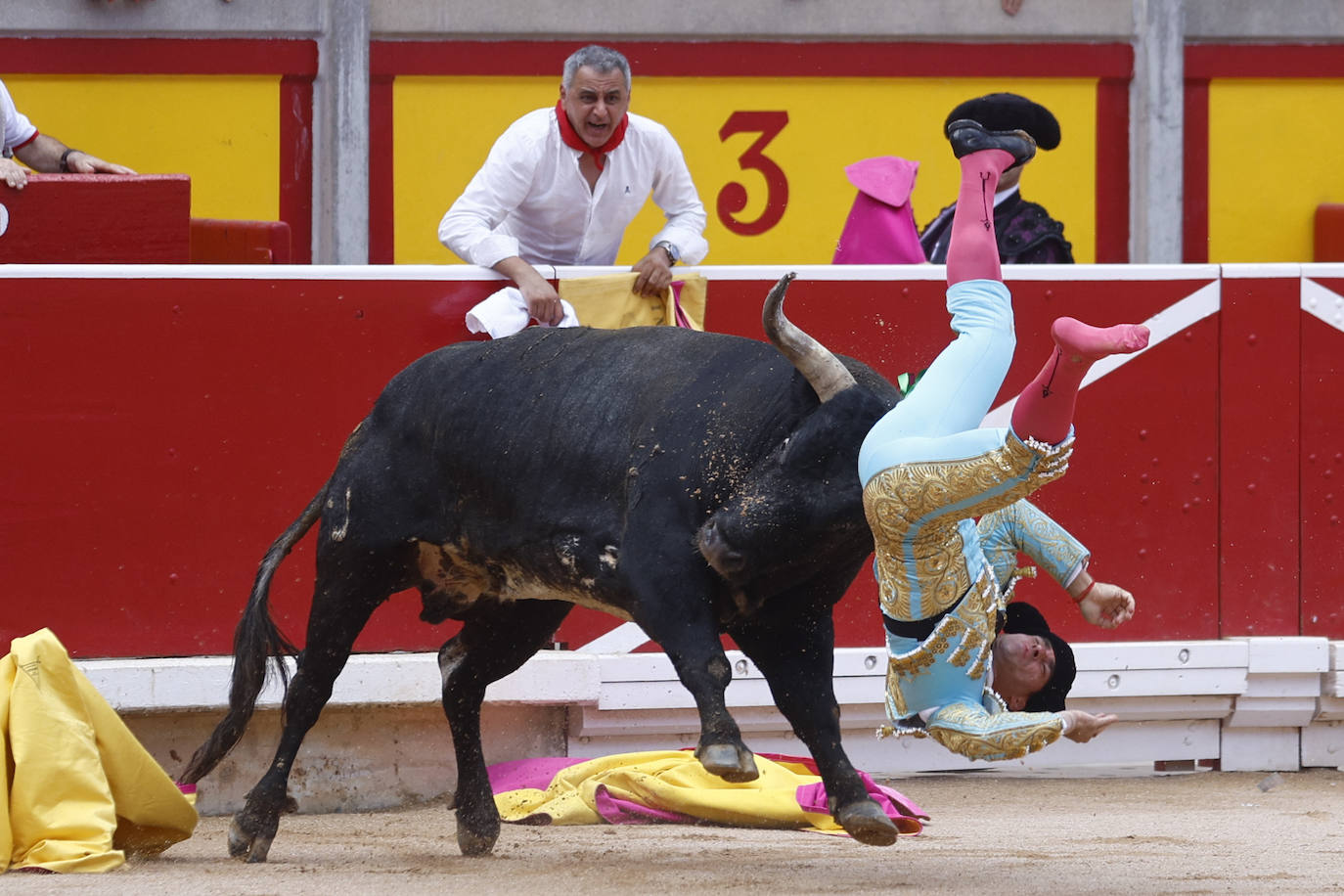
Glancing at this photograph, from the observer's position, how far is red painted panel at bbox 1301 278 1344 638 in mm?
6832

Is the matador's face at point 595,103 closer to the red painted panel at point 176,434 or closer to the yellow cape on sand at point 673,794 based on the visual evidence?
the red painted panel at point 176,434

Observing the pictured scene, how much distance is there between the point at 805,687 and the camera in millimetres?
4688

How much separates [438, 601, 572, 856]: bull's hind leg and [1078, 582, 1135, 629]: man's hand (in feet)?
4.74

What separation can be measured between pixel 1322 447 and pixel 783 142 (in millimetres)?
3651

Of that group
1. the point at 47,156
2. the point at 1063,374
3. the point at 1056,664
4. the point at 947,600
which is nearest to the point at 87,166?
the point at 47,156

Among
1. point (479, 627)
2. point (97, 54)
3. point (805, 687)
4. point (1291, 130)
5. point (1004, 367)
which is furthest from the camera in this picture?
point (1291, 130)

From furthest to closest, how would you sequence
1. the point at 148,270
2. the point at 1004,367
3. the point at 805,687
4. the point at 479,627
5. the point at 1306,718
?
1. the point at 1306,718
2. the point at 148,270
3. the point at 479,627
4. the point at 805,687
5. the point at 1004,367

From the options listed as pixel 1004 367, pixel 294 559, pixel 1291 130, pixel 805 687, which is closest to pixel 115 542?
pixel 294 559

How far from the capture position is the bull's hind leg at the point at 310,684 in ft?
17.1

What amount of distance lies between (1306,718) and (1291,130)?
419cm

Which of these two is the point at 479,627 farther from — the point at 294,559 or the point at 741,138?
the point at 741,138

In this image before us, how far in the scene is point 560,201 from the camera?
6504 millimetres

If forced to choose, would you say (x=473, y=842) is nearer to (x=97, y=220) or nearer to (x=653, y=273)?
(x=653, y=273)

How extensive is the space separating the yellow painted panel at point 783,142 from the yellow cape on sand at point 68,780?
4.44 m
